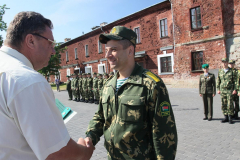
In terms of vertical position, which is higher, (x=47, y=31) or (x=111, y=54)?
(x=47, y=31)

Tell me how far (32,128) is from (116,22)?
2317 centimetres

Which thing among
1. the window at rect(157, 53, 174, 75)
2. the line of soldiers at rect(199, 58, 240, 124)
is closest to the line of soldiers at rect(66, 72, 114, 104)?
the line of soldiers at rect(199, 58, 240, 124)

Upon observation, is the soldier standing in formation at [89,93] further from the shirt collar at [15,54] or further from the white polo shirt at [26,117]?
the white polo shirt at [26,117]

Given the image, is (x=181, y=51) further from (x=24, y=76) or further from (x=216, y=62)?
(x=24, y=76)

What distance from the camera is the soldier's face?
2051 millimetres

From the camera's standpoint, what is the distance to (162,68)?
18531mm

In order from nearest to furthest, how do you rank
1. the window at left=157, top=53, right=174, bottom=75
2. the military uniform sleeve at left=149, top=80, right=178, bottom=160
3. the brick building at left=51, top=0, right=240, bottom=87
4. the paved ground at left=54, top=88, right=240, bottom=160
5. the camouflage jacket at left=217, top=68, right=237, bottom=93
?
the military uniform sleeve at left=149, top=80, right=178, bottom=160 → the paved ground at left=54, top=88, right=240, bottom=160 → the camouflage jacket at left=217, top=68, right=237, bottom=93 → the brick building at left=51, top=0, right=240, bottom=87 → the window at left=157, top=53, right=174, bottom=75

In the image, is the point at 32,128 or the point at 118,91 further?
the point at 118,91

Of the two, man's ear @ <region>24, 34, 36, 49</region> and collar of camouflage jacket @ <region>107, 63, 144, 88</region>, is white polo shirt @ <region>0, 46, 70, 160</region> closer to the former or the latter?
man's ear @ <region>24, 34, 36, 49</region>

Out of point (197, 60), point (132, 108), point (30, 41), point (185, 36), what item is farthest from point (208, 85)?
point (185, 36)

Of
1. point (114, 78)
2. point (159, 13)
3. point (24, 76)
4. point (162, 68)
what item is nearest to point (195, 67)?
point (162, 68)

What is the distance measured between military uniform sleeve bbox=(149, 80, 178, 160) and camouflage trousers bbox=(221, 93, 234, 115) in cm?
539

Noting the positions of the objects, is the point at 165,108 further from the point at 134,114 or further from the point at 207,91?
the point at 207,91

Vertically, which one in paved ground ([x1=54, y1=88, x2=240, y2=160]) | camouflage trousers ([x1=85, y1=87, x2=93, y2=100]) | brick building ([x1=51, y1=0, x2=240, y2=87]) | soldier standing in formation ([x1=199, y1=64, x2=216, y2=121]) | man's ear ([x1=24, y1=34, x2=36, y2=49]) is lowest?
paved ground ([x1=54, y1=88, x2=240, y2=160])
